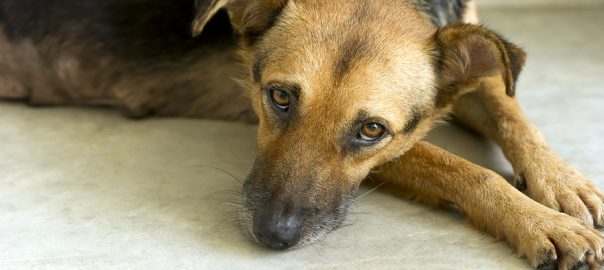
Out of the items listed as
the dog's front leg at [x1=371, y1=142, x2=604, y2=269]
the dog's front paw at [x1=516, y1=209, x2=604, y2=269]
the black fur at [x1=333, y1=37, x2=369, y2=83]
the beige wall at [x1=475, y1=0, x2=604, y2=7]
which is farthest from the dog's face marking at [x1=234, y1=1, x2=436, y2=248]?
the beige wall at [x1=475, y1=0, x2=604, y2=7]

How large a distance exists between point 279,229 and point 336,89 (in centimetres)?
56

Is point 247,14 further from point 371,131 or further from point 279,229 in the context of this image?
point 279,229

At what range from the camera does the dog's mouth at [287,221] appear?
9.98 feet

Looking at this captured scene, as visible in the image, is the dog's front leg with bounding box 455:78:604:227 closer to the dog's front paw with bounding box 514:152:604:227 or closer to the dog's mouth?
the dog's front paw with bounding box 514:152:604:227

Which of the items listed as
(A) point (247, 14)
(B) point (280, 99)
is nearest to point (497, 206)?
(B) point (280, 99)

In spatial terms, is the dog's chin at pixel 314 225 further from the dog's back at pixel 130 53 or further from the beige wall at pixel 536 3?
the beige wall at pixel 536 3

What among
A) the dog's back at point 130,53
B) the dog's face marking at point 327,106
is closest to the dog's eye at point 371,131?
the dog's face marking at point 327,106

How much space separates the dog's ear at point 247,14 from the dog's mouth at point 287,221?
0.75 metres

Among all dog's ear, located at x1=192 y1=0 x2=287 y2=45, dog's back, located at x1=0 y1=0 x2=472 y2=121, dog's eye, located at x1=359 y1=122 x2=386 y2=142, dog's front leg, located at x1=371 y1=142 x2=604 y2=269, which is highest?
dog's ear, located at x1=192 y1=0 x2=287 y2=45

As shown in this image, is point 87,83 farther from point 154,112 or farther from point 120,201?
point 120,201

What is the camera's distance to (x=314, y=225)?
10.2ft

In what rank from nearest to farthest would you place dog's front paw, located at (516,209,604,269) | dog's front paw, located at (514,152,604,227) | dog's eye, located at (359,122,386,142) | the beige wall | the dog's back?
dog's front paw, located at (516,209,604,269), dog's eye, located at (359,122,386,142), dog's front paw, located at (514,152,604,227), the dog's back, the beige wall

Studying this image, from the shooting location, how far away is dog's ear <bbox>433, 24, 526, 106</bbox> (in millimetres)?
3258

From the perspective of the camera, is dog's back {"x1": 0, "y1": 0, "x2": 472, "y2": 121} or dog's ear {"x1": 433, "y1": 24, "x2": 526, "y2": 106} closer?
dog's ear {"x1": 433, "y1": 24, "x2": 526, "y2": 106}
